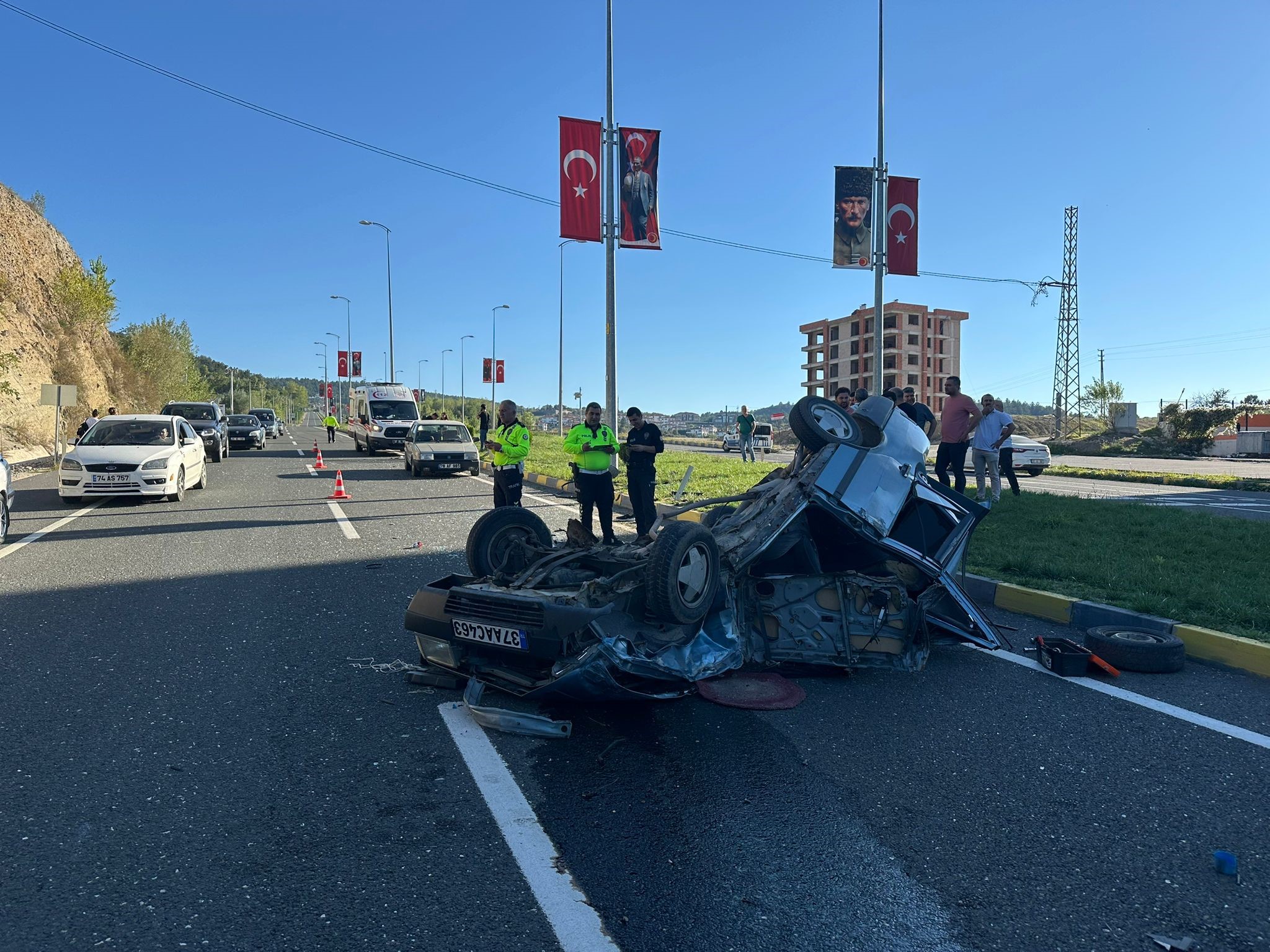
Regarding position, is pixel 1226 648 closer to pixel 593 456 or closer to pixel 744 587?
pixel 744 587

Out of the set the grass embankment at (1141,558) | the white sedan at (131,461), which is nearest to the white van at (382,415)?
the white sedan at (131,461)

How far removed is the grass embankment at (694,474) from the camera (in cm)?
1466

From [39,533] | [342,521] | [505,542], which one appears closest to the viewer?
[505,542]

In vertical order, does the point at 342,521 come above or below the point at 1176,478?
below

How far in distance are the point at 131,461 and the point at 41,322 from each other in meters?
33.2

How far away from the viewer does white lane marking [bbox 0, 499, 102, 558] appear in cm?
920

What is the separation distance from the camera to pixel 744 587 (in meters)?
4.64

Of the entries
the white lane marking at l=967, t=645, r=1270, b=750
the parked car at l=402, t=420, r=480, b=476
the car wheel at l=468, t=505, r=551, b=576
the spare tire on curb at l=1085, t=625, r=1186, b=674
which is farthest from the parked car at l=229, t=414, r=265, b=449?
the spare tire on curb at l=1085, t=625, r=1186, b=674

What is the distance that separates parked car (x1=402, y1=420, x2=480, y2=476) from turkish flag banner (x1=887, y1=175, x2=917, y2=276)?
10.5m

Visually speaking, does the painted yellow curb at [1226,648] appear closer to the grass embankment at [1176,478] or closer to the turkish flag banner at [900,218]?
the turkish flag banner at [900,218]

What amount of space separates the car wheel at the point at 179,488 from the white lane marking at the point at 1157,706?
42.7 ft

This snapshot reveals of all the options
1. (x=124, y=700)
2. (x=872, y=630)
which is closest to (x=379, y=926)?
(x=124, y=700)

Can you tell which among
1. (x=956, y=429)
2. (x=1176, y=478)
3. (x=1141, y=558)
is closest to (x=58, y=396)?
(x=956, y=429)

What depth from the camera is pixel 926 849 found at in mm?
2979
